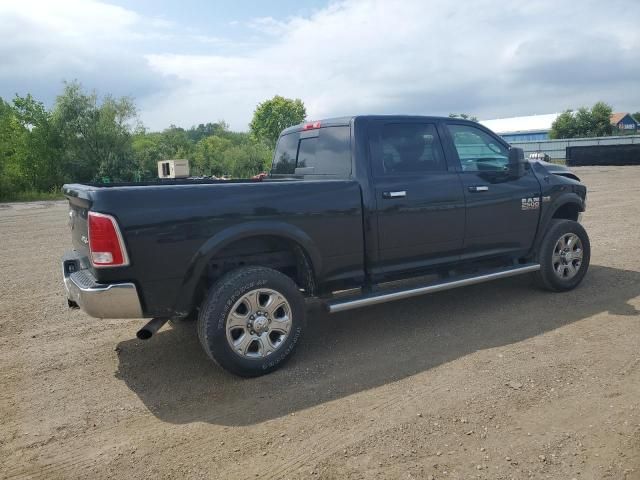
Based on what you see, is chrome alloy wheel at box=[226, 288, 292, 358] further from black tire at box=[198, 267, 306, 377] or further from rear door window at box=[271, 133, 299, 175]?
rear door window at box=[271, 133, 299, 175]

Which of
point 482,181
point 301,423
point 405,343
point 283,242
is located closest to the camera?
point 301,423

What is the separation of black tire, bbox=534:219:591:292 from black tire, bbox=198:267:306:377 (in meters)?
3.03

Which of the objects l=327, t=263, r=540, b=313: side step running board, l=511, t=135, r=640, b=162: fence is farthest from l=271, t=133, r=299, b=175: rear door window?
l=511, t=135, r=640, b=162: fence

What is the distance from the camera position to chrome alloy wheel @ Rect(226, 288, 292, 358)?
3.89 metres

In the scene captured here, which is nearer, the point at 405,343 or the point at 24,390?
the point at 24,390

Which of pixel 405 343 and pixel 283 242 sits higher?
pixel 283 242

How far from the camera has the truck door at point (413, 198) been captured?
463 centimetres

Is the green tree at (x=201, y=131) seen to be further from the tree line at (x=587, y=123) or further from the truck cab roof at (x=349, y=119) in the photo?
the truck cab roof at (x=349, y=119)

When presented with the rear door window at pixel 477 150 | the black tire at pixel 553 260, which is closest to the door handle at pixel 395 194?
the rear door window at pixel 477 150

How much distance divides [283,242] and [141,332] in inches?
51.1

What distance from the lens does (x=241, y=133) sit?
4176 inches

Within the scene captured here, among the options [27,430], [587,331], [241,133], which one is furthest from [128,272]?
[241,133]

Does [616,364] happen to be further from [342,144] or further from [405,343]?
[342,144]

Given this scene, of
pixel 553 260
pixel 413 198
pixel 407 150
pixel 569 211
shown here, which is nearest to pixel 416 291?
pixel 413 198
